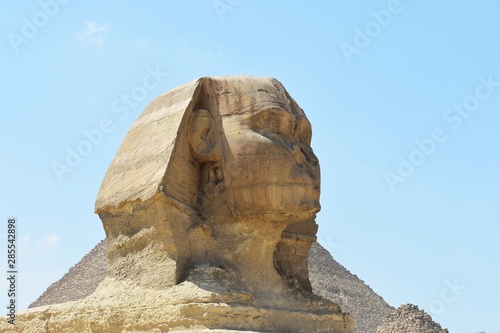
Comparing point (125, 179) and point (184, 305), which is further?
point (125, 179)

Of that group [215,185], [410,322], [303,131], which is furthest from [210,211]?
[410,322]

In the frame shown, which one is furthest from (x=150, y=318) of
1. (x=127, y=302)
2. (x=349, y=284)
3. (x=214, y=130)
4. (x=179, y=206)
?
(x=349, y=284)

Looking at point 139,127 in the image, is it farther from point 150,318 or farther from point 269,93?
point 150,318

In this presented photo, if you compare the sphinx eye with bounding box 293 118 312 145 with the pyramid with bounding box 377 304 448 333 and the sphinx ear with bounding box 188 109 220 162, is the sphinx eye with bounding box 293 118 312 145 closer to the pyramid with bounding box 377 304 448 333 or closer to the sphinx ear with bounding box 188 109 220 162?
the sphinx ear with bounding box 188 109 220 162

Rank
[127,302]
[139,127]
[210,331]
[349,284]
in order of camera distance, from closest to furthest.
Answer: [210,331] → [127,302] → [139,127] → [349,284]

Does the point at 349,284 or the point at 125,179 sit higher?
the point at 349,284

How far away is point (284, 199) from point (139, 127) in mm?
1664

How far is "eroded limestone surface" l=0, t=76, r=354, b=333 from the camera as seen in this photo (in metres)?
9.30

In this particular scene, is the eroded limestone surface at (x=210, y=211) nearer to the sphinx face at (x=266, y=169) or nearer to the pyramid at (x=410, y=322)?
the sphinx face at (x=266, y=169)

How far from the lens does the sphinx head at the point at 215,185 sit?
9422mm

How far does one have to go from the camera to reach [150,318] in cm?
Result: 909

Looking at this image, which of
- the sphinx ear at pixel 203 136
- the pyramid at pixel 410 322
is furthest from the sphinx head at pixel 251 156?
the pyramid at pixel 410 322

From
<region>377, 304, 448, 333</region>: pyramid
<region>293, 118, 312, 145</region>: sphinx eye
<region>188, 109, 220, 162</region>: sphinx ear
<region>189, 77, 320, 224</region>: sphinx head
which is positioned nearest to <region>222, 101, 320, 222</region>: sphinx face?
<region>189, 77, 320, 224</region>: sphinx head

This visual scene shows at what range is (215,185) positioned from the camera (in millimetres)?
9758
